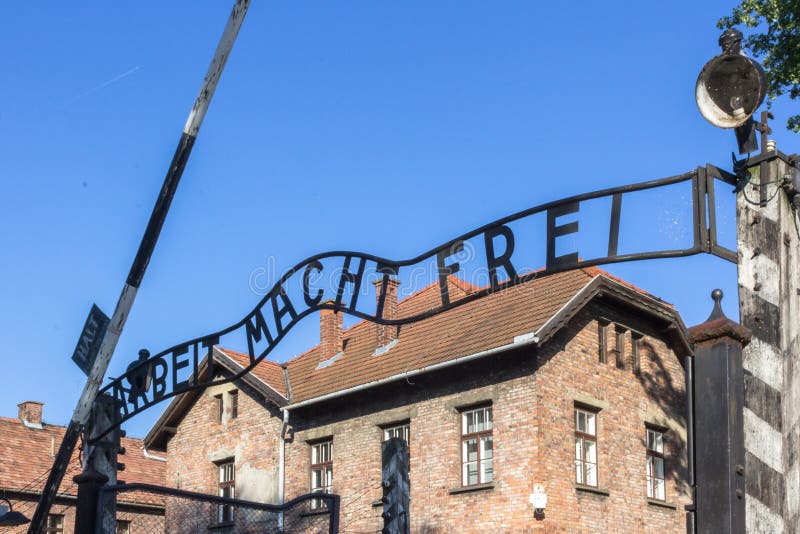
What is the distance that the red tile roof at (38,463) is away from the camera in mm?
32875

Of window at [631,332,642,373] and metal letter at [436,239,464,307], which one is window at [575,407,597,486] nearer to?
window at [631,332,642,373]

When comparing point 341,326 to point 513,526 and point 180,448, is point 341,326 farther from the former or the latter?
point 513,526

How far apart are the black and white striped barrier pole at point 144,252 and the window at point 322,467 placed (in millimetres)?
14579

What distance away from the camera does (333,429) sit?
23516mm

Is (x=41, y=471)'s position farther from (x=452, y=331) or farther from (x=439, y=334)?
(x=452, y=331)

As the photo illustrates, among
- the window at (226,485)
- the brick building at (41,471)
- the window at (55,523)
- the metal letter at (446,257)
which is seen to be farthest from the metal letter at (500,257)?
the window at (55,523)

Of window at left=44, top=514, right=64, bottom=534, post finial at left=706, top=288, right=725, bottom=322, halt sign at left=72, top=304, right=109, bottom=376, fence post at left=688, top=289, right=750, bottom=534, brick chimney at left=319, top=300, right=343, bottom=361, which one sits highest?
brick chimney at left=319, top=300, right=343, bottom=361

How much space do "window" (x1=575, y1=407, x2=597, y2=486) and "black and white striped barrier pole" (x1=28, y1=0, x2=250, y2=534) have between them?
12840mm

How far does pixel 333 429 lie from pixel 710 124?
20.1 metres

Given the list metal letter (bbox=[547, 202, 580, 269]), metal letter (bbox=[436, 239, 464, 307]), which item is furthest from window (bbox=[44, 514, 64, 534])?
metal letter (bbox=[547, 202, 580, 269])

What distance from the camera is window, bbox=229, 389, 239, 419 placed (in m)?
26.6

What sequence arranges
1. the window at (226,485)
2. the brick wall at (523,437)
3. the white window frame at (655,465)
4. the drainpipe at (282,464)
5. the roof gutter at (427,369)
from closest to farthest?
the roof gutter at (427,369)
the brick wall at (523,437)
the white window frame at (655,465)
the drainpipe at (282,464)
the window at (226,485)

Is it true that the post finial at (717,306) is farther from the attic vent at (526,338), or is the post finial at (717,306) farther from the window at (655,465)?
the window at (655,465)

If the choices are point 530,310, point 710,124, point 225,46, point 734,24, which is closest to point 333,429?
point 530,310
